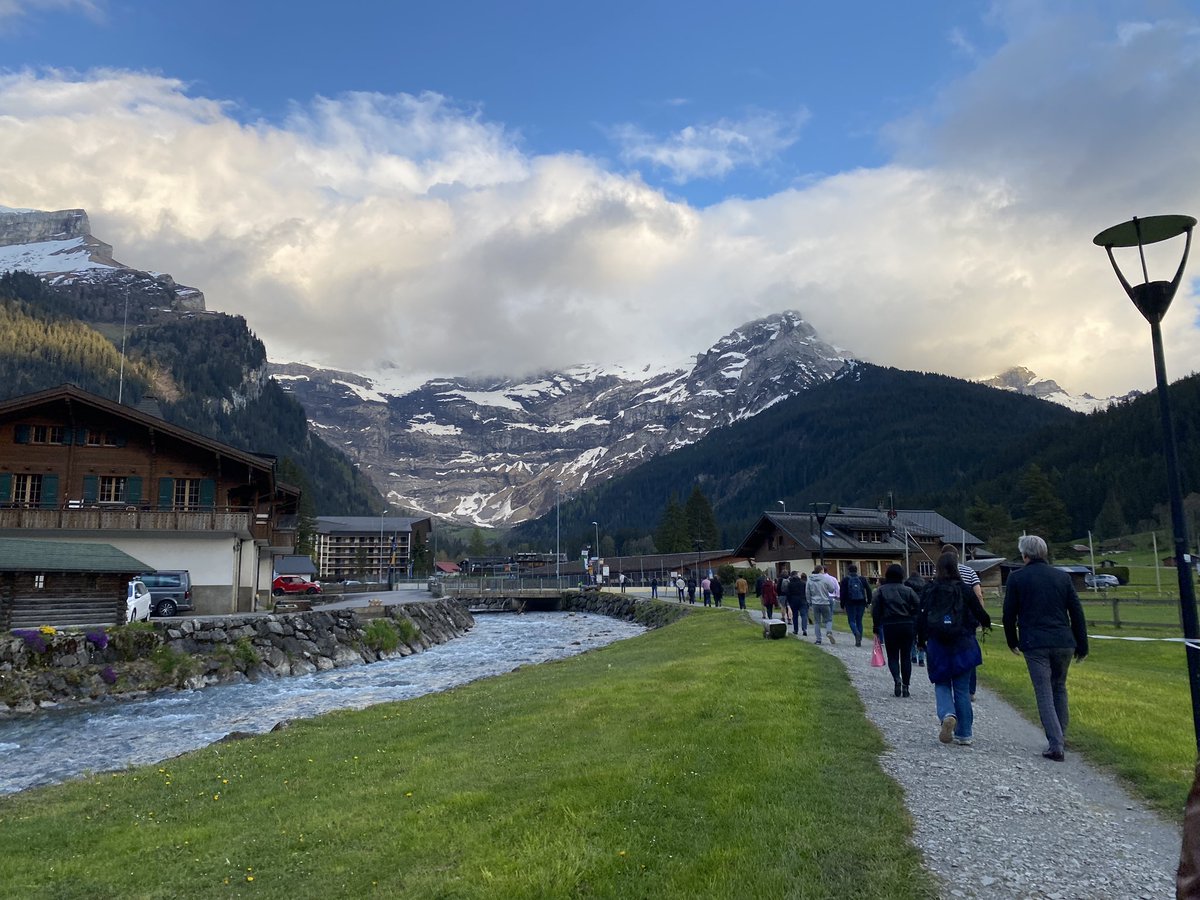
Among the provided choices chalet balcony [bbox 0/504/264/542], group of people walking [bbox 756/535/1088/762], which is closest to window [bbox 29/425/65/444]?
chalet balcony [bbox 0/504/264/542]

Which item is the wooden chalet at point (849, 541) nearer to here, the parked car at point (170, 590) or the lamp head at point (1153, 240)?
the parked car at point (170, 590)

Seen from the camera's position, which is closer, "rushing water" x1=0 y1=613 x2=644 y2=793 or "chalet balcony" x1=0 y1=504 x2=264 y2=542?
"rushing water" x1=0 y1=613 x2=644 y2=793

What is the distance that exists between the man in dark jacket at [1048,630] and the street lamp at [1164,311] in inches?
69.8

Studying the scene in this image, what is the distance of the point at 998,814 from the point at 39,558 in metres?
35.8

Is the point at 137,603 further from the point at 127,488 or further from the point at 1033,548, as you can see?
the point at 1033,548

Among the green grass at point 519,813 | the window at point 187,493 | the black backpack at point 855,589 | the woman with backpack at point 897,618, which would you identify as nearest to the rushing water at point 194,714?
the green grass at point 519,813

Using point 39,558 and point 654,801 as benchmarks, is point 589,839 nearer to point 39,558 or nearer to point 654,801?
point 654,801

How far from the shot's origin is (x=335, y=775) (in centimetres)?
1187

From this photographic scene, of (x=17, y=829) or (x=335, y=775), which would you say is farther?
(x=335, y=775)

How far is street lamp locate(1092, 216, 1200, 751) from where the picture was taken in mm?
8148

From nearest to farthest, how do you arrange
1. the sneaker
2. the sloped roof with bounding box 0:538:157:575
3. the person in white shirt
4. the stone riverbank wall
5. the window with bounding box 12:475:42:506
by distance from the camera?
the sneaker → the person in white shirt → the stone riverbank wall → the sloped roof with bounding box 0:538:157:575 → the window with bounding box 12:475:42:506

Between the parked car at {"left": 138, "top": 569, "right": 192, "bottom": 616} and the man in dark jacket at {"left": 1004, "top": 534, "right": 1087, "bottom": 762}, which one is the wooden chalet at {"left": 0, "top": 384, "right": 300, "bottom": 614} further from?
the man in dark jacket at {"left": 1004, "top": 534, "right": 1087, "bottom": 762}

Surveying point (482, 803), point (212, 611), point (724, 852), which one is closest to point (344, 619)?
point (212, 611)

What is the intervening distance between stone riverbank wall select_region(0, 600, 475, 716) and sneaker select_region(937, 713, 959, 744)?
2729cm
